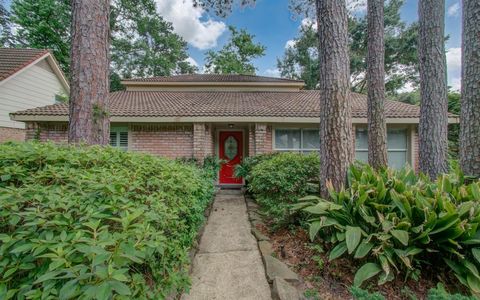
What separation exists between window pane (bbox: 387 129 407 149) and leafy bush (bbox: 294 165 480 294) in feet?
18.7

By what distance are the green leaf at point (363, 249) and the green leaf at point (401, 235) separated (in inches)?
10.7

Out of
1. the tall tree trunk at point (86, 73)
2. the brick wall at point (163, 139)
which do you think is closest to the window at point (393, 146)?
the brick wall at point (163, 139)

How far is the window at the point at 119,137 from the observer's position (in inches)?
313

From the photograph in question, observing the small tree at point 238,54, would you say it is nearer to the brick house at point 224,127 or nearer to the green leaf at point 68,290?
the brick house at point 224,127

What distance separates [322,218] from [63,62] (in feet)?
74.1

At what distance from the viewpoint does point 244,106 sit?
28.2 ft

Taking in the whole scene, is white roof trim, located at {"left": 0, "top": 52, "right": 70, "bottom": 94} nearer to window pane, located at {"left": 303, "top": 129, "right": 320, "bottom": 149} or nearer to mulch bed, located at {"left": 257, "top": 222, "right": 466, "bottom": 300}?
window pane, located at {"left": 303, "top": 129, "right": 320, "bottom": 149}

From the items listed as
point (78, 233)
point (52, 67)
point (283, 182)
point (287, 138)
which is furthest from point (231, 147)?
point (52, 67)

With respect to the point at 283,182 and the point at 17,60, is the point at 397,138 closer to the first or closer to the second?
the point at 283,182

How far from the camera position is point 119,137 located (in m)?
7.96

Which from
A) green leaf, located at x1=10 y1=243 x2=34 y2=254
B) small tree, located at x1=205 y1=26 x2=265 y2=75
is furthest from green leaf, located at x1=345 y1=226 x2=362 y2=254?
small tree, located at x1=205 y1=26 x2=265 y2=75

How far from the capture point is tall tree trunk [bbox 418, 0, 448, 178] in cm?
487

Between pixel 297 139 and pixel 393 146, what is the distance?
3.48m

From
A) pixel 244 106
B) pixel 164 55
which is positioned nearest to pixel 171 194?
pixel 244 106
